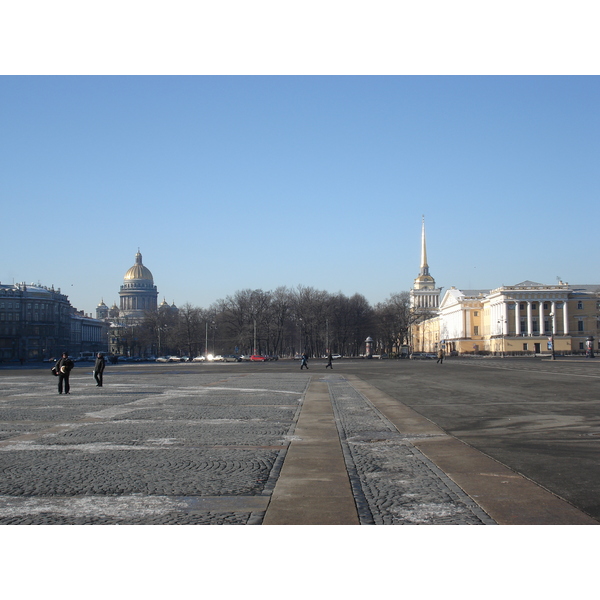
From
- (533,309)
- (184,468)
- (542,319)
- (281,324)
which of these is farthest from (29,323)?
(184,468)

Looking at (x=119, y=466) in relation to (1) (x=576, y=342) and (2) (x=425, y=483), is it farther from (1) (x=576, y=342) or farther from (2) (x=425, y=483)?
(1) (x=576, y=342)

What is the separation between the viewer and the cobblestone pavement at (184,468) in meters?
6.76

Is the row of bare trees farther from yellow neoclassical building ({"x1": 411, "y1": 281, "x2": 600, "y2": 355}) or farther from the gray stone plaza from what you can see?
the gray stone plaza

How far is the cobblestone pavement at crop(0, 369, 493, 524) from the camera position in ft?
22.2

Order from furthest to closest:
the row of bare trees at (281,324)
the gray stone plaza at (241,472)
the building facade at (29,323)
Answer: the building facade at (29,323) → the row of bare trees at (281,324) → the gray stone plaza at (241,472)

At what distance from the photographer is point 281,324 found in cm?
11669

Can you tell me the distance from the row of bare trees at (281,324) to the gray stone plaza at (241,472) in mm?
95952

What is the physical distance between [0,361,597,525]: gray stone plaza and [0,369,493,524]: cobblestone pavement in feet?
0.07

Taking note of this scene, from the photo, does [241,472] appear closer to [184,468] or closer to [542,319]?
[184,468]

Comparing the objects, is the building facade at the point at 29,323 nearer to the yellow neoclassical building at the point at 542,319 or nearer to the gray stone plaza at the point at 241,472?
the yellow neoclassical building at the point at 542,319

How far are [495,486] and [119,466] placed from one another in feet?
16.9

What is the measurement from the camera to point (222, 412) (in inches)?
687

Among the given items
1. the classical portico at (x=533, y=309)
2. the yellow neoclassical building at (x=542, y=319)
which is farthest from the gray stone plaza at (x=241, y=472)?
the classical portico at (x=533, y=309)

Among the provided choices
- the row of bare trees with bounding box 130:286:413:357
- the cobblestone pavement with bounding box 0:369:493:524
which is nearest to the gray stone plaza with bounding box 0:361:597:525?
the cobblestone pavement with bounding box 0:369:493:524
